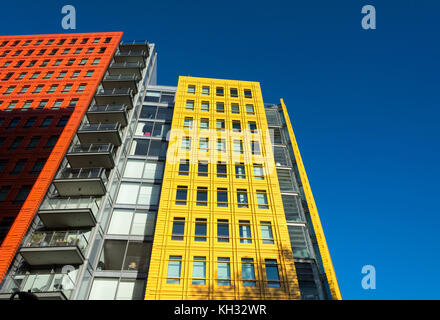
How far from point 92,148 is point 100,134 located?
6.72 feet

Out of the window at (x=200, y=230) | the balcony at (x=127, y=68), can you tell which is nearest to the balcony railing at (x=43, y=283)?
the window at (x=200, y=230)

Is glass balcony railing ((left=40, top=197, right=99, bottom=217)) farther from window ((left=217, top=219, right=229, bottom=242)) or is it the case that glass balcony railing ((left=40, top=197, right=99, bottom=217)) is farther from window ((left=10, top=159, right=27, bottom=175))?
window ((left=217, top=219, right=229, bottom=242))

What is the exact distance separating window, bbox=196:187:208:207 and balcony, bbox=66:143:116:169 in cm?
878

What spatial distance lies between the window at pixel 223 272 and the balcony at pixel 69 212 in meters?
10.1

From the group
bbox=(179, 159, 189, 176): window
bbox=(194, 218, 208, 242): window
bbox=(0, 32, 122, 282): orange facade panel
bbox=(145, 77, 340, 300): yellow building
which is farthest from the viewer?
bbox=(179, 159, 189, 176): window

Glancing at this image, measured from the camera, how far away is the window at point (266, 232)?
78.8 feet

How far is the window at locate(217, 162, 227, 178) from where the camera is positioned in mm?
28609

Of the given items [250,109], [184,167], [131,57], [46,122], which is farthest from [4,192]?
[250,109]

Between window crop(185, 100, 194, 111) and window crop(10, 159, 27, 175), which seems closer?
window crop(10, 159, 27, 175)

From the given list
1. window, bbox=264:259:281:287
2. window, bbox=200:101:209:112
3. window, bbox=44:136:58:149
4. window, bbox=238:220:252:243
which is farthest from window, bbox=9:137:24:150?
window, bbox=264:259:281:287

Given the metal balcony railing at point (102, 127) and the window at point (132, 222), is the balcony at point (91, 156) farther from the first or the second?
the window at point (132, 222)

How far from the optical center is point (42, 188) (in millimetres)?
26203

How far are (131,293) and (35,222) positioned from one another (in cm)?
925
